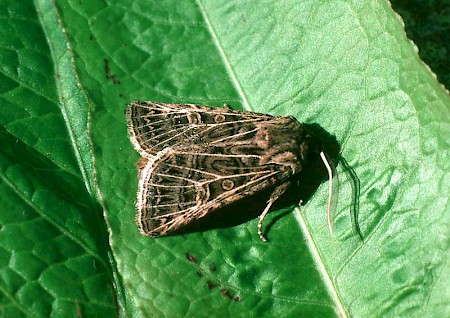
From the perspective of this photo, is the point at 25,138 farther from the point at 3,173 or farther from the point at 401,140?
the point at 401,140

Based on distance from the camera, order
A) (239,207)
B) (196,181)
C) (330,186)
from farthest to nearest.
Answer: (239,207), (196,181), (330,186)

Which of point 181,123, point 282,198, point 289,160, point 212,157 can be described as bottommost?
point 282,198

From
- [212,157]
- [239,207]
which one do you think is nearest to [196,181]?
[212,157]

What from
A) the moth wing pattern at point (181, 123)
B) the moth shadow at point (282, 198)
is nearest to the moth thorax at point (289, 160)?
the moth shadow at point (282, 198)

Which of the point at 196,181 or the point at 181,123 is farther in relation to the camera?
the point at 181,123

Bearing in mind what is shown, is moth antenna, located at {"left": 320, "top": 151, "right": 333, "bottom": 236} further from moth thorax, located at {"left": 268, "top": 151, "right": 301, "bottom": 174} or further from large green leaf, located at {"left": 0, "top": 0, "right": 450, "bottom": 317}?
moth thorax, located at {"left": 268, "top": 151, "right": 301, "bottom": 174}

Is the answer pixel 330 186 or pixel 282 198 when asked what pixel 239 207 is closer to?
pixel 282 198

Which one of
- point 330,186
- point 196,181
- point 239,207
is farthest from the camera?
point 239,207

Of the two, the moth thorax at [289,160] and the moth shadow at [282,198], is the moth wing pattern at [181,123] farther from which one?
Answer: the moth shadow at [282,198]

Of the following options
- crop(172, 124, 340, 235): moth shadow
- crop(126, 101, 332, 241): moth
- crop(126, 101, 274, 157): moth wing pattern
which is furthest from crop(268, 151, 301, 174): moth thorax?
crop(126, 101, 274, 157): moth wing pattern
